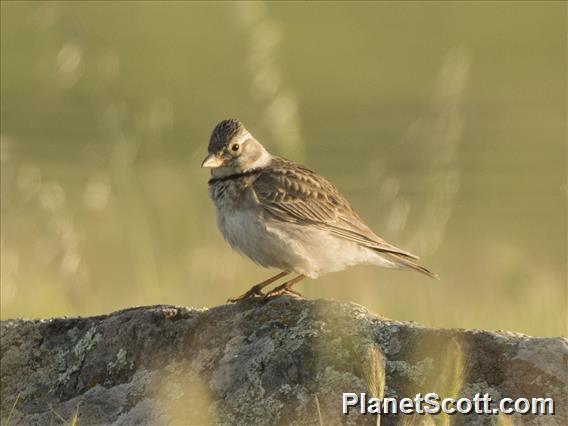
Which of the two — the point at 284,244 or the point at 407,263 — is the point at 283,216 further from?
the point at 407,263

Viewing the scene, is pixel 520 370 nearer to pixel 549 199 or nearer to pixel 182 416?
pixel 182 416

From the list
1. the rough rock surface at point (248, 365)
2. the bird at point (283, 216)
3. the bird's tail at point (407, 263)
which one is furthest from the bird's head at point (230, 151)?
the rough rock surface at point (248, 365)

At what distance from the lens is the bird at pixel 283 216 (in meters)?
7.97

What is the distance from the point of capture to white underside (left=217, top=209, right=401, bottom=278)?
7.93 meters

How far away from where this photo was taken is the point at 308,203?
8578 mm

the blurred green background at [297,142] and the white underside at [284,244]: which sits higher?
the blurred green background at [297,142]

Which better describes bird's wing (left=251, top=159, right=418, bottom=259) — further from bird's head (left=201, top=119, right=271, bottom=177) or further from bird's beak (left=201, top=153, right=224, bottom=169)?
bird's beak (left=201, top=153, right=224, bottom=169)

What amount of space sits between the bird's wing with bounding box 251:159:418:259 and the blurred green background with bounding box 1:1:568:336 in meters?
0.19

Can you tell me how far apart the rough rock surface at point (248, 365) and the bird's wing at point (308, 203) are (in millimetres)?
2022

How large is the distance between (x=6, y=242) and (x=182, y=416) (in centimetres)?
453

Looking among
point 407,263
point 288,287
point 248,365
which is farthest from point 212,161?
point 248,365

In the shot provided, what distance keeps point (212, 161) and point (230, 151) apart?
168 millimetres

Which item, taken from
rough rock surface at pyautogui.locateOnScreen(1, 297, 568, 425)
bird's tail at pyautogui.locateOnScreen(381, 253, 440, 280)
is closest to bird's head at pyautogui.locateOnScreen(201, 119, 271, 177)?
bird's tail at pyautogui.locateOnScreen(381, 253, 440, 280)

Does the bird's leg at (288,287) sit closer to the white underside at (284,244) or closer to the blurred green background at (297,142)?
the white underside at (284,244)
